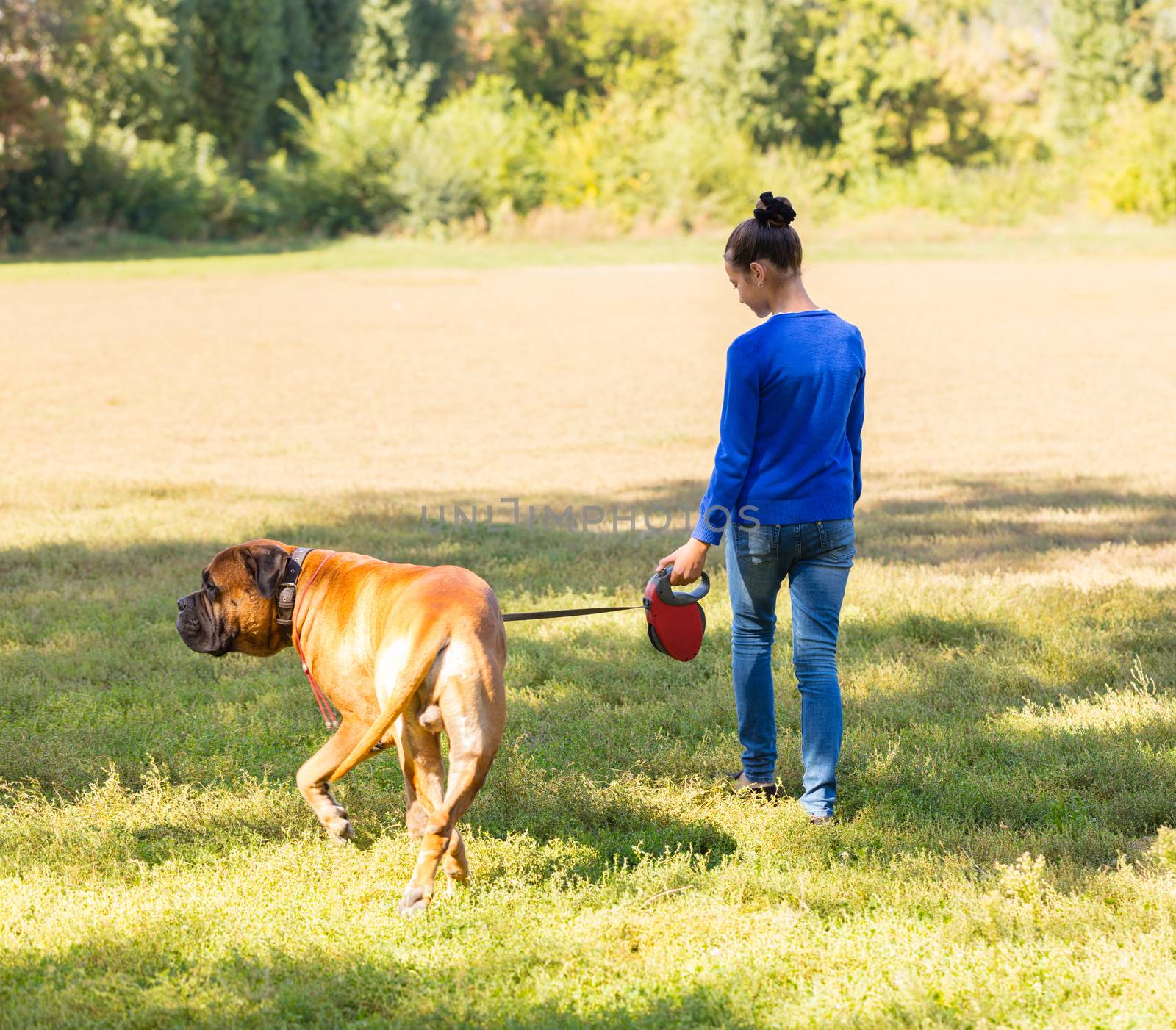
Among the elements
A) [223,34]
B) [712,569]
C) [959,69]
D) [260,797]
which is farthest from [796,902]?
[959,69]

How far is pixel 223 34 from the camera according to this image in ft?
184

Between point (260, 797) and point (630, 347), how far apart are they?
55.5 ft

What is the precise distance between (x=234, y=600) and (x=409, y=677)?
84 centimetres

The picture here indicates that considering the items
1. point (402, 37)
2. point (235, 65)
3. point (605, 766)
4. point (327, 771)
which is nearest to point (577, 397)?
point (605, 766)

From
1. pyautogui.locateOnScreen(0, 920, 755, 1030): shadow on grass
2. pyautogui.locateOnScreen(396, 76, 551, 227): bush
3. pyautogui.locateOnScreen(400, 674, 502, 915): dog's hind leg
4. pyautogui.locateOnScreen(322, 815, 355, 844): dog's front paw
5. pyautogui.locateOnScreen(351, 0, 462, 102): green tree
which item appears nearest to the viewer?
pyautogui.locateOnScreen(0, 920, 755, 1030): shadow on grass

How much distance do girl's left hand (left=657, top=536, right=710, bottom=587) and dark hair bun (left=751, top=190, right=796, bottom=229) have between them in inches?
41.9

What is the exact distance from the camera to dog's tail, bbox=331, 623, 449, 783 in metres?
3.39

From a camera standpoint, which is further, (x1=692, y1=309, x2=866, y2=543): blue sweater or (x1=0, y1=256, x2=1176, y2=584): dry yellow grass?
(x1=0, y1=256, x2=1176, y2=584): dry yellow grass

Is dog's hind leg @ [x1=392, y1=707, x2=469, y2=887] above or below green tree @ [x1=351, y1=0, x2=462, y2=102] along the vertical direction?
below

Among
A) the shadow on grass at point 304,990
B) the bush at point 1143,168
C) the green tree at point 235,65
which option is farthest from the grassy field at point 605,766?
the green tree at point 235,65

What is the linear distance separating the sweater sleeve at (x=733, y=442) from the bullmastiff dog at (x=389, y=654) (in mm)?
857

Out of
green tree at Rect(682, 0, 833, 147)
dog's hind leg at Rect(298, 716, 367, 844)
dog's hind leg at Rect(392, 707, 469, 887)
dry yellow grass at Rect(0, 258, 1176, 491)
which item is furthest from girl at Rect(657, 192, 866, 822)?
green tree at Rect(682, 0, 833, 147)

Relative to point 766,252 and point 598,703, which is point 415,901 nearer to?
point 598,703

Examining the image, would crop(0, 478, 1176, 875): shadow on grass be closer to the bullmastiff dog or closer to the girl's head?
the bullmastiff dog
